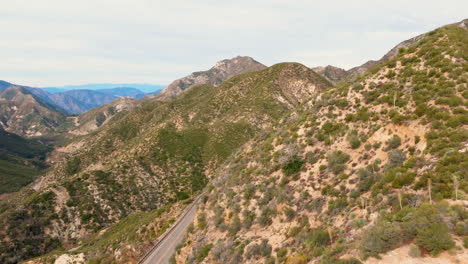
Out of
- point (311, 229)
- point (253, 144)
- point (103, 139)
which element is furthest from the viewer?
point (103, 139)

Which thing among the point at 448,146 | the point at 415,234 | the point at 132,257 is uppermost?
the point at 448,146

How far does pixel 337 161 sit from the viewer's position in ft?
66.0

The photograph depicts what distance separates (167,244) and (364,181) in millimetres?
25575

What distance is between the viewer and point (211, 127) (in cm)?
7988

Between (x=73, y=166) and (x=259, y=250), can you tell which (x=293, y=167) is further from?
(x=73, y=166)

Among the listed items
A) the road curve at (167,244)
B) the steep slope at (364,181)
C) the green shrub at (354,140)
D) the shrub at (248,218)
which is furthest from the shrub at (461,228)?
the road curve at (167,244)

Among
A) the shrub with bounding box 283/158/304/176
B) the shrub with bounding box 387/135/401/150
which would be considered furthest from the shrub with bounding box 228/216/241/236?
the shrub with bounding box 387/135/401/150

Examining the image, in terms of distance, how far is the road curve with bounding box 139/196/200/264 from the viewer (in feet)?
96.8

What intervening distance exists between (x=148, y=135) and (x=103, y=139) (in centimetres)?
3280

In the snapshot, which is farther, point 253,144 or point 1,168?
point 1,168

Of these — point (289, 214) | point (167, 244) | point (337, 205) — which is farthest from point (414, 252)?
point (167, 244)

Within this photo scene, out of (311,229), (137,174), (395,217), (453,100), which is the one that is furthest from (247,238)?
(137,174)

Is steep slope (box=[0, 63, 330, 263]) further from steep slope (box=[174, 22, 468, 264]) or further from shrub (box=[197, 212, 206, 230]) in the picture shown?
steep slope (box=[174, 22, 468, 264])

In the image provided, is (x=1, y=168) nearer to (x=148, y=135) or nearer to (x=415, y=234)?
(x=148, y=135)
